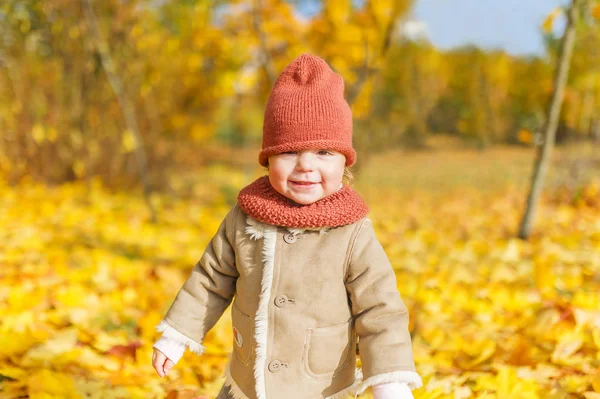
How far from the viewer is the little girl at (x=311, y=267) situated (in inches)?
52.4

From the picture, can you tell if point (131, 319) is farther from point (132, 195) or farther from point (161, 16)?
point (161, 16)

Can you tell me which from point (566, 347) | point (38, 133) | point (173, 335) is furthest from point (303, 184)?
point (38, 133)

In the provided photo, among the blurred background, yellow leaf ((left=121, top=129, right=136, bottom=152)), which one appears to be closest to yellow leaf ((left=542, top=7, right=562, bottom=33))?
the blurred background

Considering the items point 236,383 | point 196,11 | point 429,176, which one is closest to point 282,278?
point 236,383

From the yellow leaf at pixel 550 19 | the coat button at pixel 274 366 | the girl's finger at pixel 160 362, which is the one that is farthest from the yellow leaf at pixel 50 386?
the yellow leaf at pixel 550 19

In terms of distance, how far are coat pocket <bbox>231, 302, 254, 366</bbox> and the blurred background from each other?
1.83 ft

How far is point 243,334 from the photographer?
56.3 inches

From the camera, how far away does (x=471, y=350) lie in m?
2.21

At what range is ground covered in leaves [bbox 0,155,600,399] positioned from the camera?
194cm

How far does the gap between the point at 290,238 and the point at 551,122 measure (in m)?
3.60

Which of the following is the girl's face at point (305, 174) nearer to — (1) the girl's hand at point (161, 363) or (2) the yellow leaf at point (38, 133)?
(1) the girl's hand at point (161, 363)

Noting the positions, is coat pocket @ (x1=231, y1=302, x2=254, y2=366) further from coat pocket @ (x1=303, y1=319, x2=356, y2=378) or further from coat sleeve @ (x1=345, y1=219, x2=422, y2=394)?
coat sleeve @ (x1=345, y1=219, x2=422, y2=394)

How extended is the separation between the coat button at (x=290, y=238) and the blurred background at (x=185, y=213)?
79cm

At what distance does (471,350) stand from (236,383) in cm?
119
